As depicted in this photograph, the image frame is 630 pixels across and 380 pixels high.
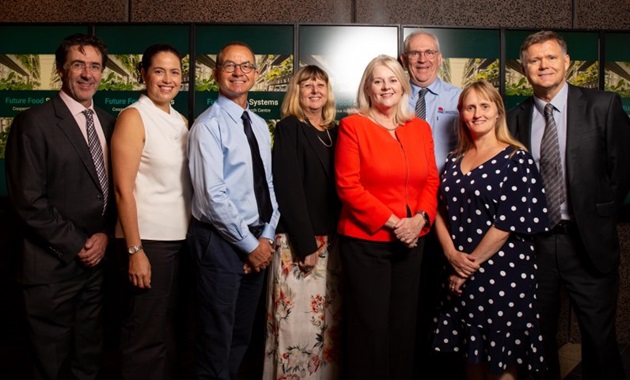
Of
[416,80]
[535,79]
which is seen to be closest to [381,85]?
[416,80]

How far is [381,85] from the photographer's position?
6.83 feet

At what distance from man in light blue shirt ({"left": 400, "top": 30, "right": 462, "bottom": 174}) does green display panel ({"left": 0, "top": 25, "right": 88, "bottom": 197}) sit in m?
2.14

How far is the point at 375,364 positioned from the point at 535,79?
1410 millimetres

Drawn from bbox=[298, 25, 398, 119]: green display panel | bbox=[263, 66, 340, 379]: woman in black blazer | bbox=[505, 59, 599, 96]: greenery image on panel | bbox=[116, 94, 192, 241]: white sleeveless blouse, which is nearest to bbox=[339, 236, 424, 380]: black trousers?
bbox=[263, 66, 340, 379]: woman in black blazer

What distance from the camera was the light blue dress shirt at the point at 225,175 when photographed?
1.90 meters

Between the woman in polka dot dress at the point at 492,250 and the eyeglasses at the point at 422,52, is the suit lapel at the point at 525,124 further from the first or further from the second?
the eyeglasses at the point at 422,52

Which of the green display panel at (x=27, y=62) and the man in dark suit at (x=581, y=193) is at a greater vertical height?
the green display panel at (x=27, y=62)

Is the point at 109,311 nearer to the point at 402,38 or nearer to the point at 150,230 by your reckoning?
the point at 150,230

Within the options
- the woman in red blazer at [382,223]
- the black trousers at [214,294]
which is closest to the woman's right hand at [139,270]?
the black trousers at [214,294]

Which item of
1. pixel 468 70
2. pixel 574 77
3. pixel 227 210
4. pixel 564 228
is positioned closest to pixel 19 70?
pixel 227 210

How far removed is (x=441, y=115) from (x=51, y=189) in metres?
1.78

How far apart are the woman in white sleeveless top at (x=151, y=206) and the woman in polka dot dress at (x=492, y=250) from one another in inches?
44.7

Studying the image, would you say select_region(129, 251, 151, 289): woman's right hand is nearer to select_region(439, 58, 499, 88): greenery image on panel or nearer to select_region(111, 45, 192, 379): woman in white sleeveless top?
select_region(111, 45, 192, 379): woman in white sleeveless top

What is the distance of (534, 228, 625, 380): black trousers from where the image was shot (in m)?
2.14
